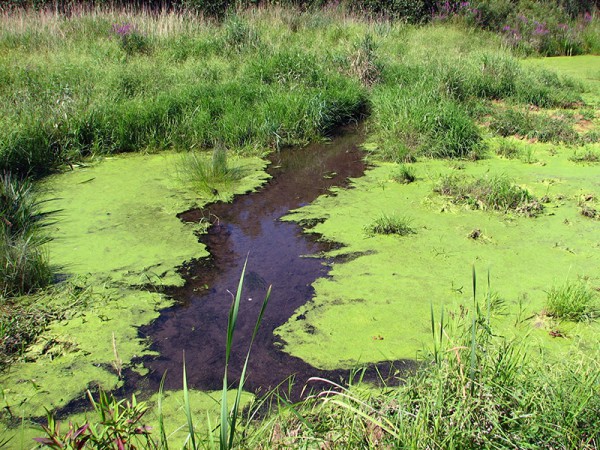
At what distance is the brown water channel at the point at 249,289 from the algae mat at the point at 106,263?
5.5 inches

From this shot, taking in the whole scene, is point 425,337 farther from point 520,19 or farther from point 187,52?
point 520,19

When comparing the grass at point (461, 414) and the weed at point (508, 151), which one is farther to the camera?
the weed at point (508, 151)

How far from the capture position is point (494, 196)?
4750 mm

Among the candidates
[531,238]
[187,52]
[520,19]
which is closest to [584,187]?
[531,238]

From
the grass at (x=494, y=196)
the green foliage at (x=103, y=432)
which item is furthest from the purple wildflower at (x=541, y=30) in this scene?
the green foliage at (x=103, y=432)

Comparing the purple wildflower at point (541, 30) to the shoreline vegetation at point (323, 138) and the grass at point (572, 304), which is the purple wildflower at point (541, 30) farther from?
the grass at point (572, 304)

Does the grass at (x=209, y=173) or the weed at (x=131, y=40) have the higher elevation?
the weed at (x=131, y=40)

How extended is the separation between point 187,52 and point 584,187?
6159 mm

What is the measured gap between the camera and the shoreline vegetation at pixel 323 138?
198 centimetres

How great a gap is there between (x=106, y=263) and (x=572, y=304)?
9.73ft

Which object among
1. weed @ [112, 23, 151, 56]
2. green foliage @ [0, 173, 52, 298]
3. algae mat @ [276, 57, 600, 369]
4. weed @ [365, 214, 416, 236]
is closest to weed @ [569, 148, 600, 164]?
algae mat @ [276, 57, 600, 369]

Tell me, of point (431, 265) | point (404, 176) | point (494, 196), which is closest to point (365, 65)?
point (404, 176)

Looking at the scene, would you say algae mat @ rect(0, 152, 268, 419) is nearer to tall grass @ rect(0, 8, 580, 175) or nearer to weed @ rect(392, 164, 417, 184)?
tall grass @ rect(0, 8, 580, 175)

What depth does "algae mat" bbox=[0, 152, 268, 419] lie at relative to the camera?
110 inches
